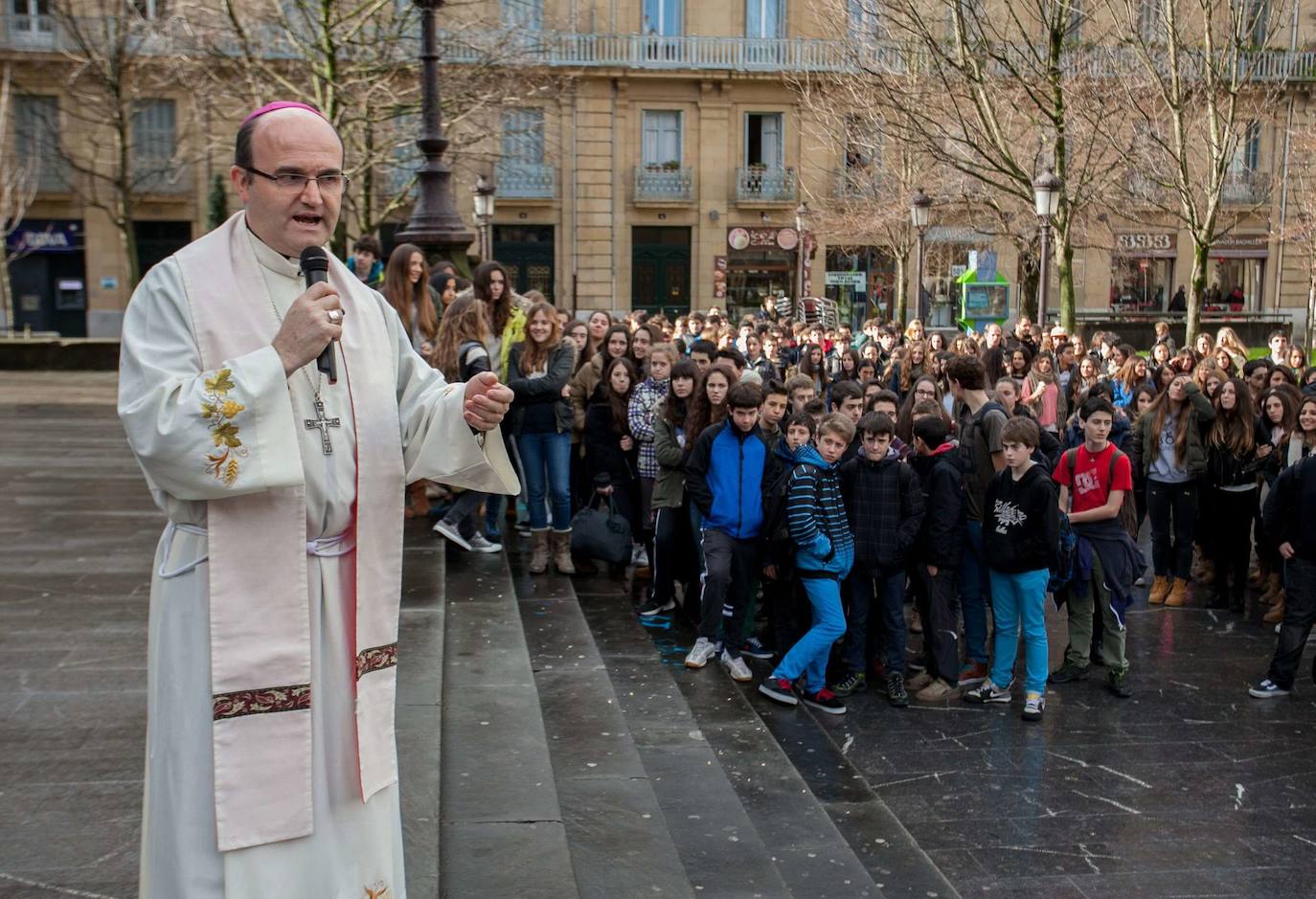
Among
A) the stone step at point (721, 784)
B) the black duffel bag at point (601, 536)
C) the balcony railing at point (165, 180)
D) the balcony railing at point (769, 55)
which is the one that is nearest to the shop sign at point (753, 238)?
the balcony railing at point (769, 55)

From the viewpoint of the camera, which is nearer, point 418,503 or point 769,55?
point 418,503

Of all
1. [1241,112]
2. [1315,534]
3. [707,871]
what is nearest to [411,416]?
[707,871]

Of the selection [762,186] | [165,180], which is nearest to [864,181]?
[762,186]

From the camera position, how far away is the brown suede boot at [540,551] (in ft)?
30.3

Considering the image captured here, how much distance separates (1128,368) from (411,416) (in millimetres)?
10502

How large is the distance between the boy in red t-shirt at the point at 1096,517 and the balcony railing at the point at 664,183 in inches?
1221

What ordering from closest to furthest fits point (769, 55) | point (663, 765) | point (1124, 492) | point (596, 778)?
point (596, 778) → point (663, 765) → point (1124, 492) → point (769, 55)

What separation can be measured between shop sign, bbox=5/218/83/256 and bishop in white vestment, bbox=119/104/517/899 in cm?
3749

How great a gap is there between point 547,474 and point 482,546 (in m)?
0.69

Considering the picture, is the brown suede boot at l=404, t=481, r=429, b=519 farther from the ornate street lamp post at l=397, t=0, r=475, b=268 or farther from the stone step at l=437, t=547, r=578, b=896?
the ornate street lamp post at l=397, t=0, r=475, b=268

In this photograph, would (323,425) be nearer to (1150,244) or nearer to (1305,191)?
(1305,191)

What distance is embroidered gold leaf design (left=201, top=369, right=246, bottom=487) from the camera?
108 inches

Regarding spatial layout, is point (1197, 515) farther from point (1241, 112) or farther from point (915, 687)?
point (1241, 112)

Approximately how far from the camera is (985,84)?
18812 mm
